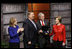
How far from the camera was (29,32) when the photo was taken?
8164 mm

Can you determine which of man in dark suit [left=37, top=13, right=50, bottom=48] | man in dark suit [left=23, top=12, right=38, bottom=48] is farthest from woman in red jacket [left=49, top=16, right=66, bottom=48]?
man in dark suit [left=23, top=12, right=38, bottom=48]

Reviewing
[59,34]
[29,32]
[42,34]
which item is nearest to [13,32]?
[29,32]

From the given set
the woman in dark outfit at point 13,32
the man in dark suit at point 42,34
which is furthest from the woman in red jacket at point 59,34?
the woman in dark outfit at point 13,32

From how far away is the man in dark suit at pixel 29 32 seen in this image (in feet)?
26.6

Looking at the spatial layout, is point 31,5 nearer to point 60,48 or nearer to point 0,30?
point 0,30

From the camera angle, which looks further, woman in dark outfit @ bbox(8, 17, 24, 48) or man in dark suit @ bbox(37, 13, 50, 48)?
man in dark suit @ bbox(37, 13, 50, 48)

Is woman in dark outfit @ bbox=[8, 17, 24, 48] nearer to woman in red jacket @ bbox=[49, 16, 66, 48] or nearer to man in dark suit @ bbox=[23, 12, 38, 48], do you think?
man in dark suit @ bbox=[23, 12, 38, 48]

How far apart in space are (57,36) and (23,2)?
291 cm

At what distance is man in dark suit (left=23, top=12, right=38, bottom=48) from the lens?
319 inches

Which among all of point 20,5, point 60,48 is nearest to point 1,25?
point 20,5

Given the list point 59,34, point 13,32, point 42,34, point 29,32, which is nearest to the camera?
point 29,32

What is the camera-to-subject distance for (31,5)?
1117 cm

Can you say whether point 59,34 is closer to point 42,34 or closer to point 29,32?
point 42,34

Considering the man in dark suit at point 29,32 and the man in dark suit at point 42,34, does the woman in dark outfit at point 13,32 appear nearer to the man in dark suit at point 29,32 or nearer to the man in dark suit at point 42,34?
the man in dark suit at point 29,32
